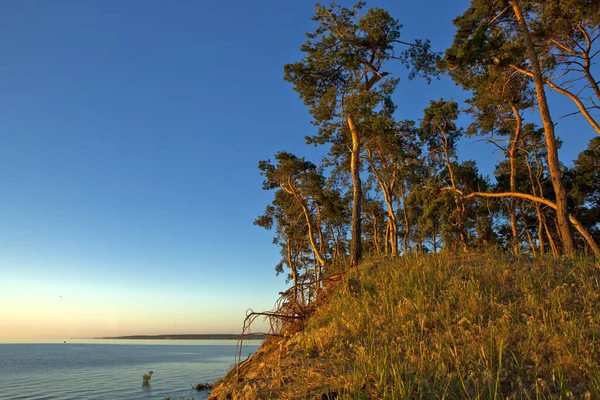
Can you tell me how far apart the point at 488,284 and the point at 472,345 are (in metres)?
2.14

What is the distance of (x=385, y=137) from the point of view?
19.4 metres

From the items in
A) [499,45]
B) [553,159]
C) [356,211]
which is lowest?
[356,211]

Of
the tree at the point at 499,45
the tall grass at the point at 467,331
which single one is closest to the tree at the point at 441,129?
the tree at the point at 499,45

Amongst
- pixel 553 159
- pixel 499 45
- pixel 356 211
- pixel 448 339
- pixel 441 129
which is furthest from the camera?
pixel 441 129

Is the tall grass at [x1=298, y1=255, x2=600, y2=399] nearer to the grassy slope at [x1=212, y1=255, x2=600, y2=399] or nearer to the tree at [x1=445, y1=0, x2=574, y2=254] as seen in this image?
the grassy slope at [x1=212, y1=255, x2=600, y2=399]

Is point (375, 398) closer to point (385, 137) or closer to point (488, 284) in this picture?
point (488, 284)

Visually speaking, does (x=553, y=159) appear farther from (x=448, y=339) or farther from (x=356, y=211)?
(x=448, y=339)

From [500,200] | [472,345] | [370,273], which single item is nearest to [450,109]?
[500,200]

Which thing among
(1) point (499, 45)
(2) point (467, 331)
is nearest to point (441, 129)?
(1) point (499, 45)

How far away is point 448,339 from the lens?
168 inches

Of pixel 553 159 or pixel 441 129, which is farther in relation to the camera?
pixel 441 129

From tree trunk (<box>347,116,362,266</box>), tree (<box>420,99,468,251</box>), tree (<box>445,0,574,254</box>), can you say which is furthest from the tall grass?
tree (<box>420,99,468,251</box>)

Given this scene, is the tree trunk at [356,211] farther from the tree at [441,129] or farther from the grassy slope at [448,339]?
the tree at [441,129]

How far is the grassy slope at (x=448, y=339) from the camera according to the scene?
3367mm
